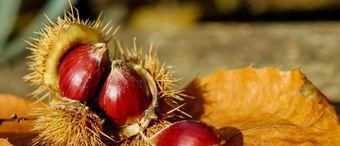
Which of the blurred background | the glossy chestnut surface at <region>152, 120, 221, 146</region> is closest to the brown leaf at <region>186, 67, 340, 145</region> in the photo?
the glossy chestnut surface at <region>152, 120, 221, 146</region>

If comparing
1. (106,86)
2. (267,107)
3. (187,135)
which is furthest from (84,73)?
(267,107)

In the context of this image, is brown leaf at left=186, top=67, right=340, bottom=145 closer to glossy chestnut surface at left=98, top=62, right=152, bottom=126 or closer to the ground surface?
glossy chestnut surface at left=98, top=62, right=152, bottom=126

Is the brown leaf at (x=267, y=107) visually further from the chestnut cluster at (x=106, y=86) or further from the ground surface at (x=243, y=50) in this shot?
the ground surface at (x=243, y=50)

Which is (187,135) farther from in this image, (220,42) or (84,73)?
(220,42)

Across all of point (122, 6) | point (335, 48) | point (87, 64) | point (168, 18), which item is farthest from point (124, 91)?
point (122, 6)

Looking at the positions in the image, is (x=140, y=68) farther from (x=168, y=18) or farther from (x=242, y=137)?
(x=168, y=18)

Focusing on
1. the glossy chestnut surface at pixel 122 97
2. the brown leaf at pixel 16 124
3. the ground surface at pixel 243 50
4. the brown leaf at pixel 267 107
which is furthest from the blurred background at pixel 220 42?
the glossy chestnut surface at pixel 122 97
